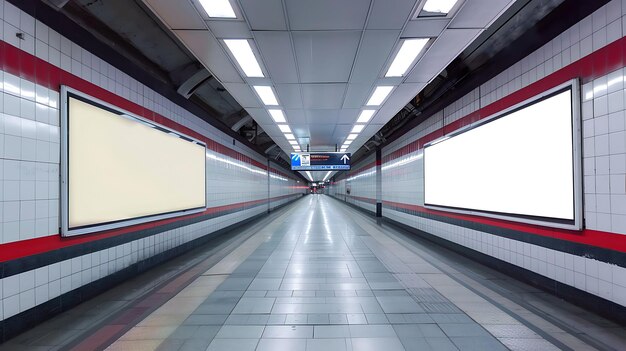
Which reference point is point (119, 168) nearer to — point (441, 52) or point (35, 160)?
point (35, 160)

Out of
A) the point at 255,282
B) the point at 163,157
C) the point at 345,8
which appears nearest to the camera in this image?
the point at 345,8

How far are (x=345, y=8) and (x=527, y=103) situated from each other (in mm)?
2970

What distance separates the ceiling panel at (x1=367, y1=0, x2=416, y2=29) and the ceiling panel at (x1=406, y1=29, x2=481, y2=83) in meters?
0.74

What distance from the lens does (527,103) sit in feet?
13.0

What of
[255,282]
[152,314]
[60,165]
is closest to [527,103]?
[255,282]

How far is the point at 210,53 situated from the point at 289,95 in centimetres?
196

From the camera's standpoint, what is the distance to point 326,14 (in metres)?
3.15

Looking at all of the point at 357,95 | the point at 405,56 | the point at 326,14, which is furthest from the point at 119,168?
the point at 405,56

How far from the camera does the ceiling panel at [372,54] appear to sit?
357cm

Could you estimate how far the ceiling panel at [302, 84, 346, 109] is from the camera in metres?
5.33

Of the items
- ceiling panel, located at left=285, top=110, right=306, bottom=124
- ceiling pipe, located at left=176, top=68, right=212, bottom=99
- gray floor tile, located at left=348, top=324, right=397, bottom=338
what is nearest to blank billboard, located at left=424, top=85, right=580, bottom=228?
gray floor tile, located at left=348, top=324, right=397, bottom=338

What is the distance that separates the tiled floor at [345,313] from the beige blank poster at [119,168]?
1555 mm

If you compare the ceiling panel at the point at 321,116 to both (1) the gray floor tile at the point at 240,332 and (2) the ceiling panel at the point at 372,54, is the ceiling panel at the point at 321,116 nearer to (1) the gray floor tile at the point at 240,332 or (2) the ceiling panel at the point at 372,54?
(2) the ceiling panel at the point at 372,54

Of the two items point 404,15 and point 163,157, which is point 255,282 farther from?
point 404,15
